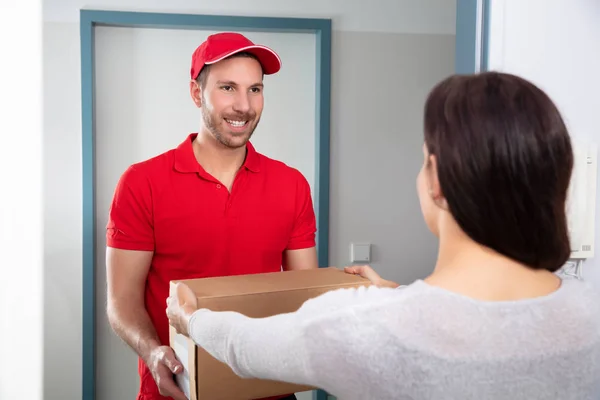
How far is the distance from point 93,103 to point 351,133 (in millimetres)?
1080

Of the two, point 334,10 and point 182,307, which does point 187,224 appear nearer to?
point 182,307

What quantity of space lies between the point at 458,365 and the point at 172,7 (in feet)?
6.86

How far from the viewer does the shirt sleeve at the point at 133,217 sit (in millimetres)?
1352

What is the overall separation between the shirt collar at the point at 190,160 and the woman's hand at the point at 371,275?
459mm

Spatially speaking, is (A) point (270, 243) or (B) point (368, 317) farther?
(A) point (270, 243)

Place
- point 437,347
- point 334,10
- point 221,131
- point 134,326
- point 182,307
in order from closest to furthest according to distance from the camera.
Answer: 1. point 437,347
2. point 182,307
3. point 134,326
4. point 221,131
5. point 334,10

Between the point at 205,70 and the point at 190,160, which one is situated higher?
the point at 205,70

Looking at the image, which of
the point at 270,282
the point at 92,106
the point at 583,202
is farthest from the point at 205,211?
the point at 92,106

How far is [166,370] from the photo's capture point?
1.12 m

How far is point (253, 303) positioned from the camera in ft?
3.32

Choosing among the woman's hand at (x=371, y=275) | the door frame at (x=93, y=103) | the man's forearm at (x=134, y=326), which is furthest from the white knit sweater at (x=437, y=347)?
the door frame at (x=93, y=103)

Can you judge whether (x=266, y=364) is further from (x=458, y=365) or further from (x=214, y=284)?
(x=214, y=284)

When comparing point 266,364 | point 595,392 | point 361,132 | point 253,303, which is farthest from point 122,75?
point 595,392

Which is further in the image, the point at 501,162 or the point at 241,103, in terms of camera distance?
the point at 241,103
